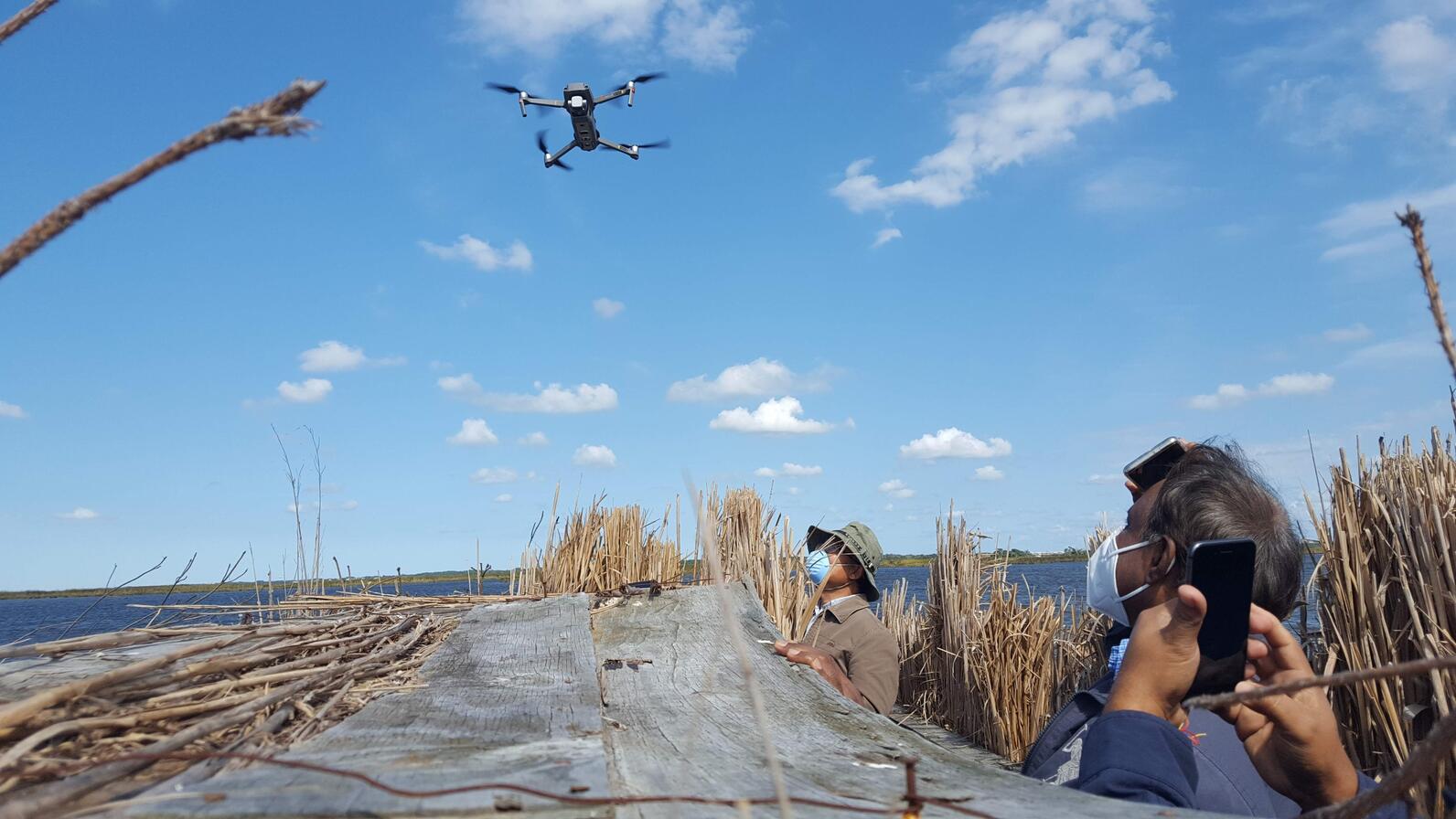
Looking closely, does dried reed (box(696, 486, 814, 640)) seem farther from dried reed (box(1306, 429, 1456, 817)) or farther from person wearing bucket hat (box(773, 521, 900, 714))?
dried reed (box(1306, 429, 1456, 817))

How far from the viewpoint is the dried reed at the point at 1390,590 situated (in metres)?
2.85

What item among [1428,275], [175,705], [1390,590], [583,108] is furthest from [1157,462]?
[583,108]

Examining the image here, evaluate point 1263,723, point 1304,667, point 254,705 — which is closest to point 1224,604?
point 1304,667

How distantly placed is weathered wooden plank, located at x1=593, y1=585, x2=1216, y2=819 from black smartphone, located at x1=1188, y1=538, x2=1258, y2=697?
66cm

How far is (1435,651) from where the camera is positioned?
2.82m

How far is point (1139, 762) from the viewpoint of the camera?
1.69 m

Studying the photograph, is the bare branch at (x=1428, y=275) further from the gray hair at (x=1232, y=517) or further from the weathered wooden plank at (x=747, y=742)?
the gray hair at (x=1232, y=517)

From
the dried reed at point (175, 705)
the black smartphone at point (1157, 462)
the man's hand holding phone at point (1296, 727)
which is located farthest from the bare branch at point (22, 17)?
the black smartphone at point (1157, 462)

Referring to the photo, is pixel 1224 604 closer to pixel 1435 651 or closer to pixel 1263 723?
pixel 1263 723

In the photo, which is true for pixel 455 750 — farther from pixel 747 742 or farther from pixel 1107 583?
pixel 1107 583

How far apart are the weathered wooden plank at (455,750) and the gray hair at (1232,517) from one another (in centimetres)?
151

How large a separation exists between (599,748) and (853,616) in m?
4.26

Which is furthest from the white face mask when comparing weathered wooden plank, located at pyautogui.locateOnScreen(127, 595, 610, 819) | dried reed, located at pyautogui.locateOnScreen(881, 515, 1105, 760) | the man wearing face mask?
dried reed, located at pyautogui.locateOnScreen(881, 515, 1105, 760)

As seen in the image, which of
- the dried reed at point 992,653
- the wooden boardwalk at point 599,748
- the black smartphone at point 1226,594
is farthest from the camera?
the dried reed at point 992,653
